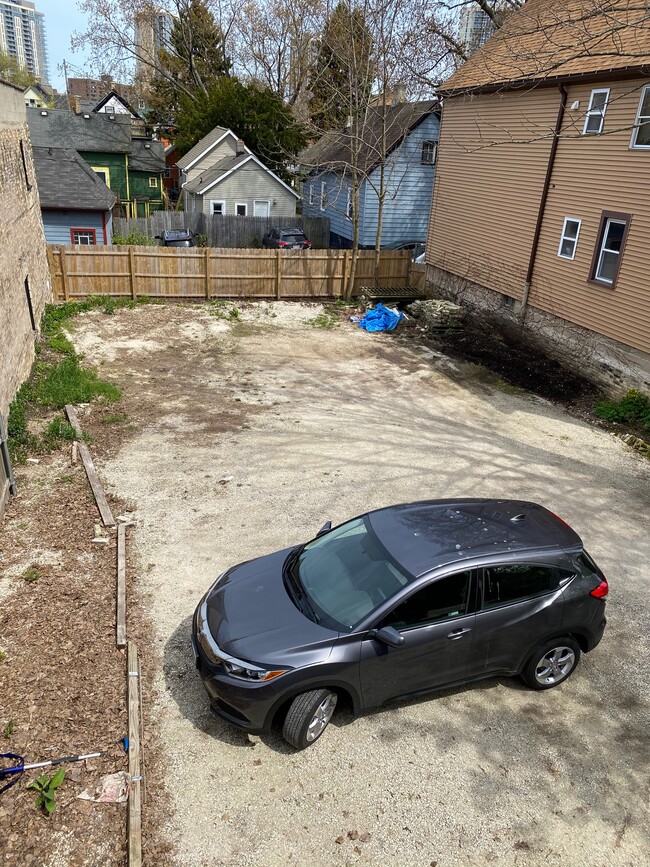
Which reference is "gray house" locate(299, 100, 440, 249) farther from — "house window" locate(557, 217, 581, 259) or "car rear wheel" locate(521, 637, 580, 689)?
"car rear wheel" locate(521, 637, 580, 689)

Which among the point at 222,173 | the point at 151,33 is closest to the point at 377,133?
the point at 222,173

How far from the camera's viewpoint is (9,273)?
39.3 ft

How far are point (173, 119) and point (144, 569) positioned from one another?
2194 inches

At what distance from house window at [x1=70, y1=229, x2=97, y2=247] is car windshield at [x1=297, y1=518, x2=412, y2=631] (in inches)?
937

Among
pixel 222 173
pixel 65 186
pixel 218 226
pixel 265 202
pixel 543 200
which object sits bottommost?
pixel 218 226

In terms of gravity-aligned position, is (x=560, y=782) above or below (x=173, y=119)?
below

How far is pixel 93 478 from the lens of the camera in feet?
30.9

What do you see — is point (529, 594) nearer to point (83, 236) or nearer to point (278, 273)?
point (278, 273)

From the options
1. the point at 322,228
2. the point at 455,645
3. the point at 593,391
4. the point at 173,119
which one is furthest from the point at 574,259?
the point at 173,119

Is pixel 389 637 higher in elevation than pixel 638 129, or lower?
lower

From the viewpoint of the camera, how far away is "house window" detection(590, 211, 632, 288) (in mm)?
14133

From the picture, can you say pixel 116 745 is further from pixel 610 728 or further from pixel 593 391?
pixel 593 391

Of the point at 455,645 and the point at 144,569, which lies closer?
the point at 455,645

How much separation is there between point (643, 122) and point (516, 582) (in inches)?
489
